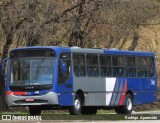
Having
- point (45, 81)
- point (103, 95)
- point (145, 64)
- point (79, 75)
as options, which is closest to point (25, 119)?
point (45, 81)

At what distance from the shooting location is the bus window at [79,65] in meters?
27.3

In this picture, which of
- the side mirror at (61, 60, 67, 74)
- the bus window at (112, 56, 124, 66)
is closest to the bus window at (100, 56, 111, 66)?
the bus window at (112, 56, 124, 66)

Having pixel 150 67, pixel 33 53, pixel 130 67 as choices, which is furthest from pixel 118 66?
pixel 33 53

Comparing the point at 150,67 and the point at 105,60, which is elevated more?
the point at 105,60

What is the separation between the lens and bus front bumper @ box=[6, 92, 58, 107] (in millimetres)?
25859

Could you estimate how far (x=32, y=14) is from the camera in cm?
3091

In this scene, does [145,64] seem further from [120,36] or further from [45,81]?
[45,81]

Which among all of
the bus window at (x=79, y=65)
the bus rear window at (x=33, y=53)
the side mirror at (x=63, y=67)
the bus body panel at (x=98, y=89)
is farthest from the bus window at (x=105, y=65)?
the bus rear window at (x=33, y=53)

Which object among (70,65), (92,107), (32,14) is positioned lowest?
(92,107)

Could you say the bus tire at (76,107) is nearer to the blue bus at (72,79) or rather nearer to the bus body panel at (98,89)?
the blue bus at (72,79)

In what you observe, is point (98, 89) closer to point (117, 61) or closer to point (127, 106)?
point (117, 61)

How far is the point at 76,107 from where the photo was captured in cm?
2723

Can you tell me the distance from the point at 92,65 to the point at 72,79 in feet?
6.82

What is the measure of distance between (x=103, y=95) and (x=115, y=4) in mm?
6568
